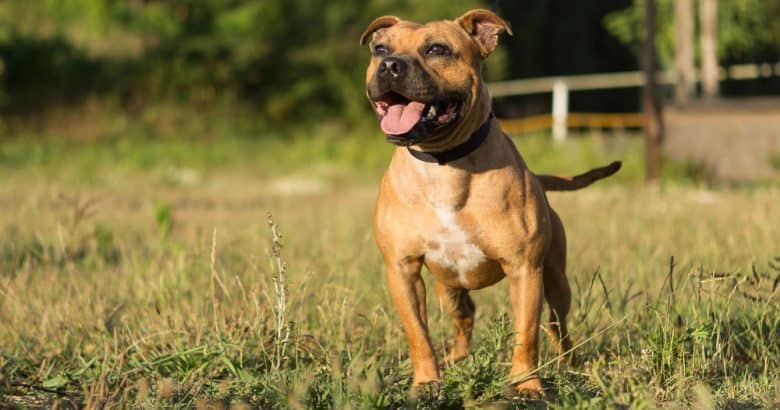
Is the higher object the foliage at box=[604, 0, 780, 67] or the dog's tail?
the dog's tail

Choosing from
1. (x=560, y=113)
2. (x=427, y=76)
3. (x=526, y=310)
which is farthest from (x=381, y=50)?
(x=560, y=113)

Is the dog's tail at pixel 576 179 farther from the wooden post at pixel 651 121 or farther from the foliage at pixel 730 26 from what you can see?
the foliage at pixel 730 26

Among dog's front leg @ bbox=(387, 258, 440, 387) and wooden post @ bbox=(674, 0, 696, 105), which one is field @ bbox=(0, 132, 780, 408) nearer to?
dog's front leg @ bbox=(387, 258, 440, 387)

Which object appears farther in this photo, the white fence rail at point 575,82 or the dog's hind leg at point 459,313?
the white fence rail at point 575,82

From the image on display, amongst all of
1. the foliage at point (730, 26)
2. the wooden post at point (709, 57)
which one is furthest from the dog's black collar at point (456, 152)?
the foliage at point (730, 26)

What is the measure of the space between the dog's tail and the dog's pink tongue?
954 mm

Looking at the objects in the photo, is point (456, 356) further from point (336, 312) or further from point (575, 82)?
point (575, 82)

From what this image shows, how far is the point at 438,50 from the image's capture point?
162 inches

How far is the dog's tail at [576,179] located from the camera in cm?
478

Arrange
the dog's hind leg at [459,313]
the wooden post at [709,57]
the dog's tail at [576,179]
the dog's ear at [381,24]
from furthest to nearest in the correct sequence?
the wooden post at [709,57] < the dog's tail at [576,179] < the dog's hind leg at [459,313] < the dog's ear at [381,24]

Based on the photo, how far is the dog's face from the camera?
12.9 feet

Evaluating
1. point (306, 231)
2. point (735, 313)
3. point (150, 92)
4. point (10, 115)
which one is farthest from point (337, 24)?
point (735, 313)

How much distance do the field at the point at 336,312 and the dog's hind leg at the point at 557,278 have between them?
4.5 inches

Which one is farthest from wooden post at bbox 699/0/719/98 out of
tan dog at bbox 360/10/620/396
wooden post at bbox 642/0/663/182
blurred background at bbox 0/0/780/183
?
tan dog at bbox 360/10/620/396
